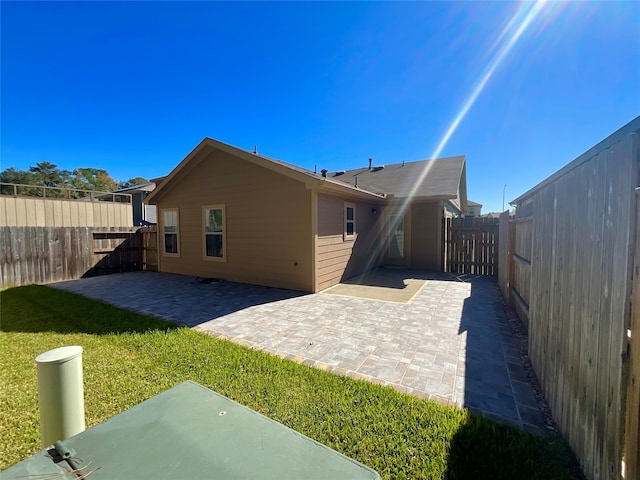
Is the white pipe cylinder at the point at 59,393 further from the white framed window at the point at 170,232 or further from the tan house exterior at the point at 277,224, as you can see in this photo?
the white framed window at the point at 170,232

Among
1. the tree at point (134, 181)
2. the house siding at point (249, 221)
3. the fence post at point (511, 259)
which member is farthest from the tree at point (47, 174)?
the fence post at point (511, 259)

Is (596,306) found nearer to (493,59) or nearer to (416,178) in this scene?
(493,59)

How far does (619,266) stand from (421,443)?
5.85 ft

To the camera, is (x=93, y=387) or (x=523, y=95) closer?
(x=93, y=387)

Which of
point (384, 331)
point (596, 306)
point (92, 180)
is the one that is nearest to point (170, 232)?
point (384, 331)

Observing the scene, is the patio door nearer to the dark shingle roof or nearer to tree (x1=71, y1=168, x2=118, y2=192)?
the dark shingle roof

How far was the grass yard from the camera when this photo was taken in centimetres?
198

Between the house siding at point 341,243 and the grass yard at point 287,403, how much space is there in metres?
3.88

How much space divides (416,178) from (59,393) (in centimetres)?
1243

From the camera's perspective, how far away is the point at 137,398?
2.75 meters

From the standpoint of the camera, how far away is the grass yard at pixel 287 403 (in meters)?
1.98

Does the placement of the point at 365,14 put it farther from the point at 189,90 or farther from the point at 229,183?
the point at 189,90

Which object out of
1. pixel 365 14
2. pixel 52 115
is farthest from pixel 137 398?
pixel 52 115

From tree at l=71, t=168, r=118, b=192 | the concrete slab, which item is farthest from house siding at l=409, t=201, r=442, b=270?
tree at l=71, t=168, r=118, b=192
